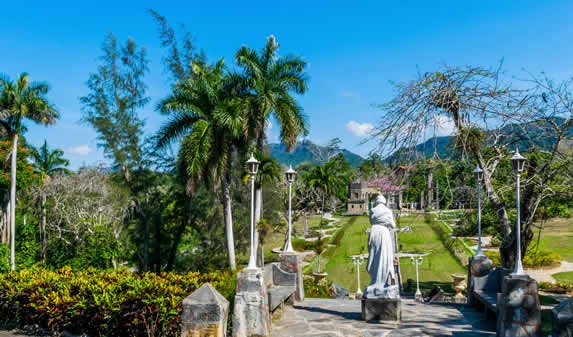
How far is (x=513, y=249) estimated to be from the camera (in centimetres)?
1109

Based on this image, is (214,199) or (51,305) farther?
(214,199)

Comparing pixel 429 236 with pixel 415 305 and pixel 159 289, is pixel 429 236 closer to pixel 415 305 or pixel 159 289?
pixel 415 305

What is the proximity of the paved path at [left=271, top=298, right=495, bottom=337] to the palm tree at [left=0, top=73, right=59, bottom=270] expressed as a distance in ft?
59.4

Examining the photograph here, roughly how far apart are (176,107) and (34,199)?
1463 cm

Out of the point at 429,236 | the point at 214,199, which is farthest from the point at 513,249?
the point at 429,236

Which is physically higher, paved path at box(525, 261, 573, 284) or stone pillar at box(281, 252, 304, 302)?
stone pillar at box(281, 252, 304, 302)

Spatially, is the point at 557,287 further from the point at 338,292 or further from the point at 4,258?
the point at 4,258

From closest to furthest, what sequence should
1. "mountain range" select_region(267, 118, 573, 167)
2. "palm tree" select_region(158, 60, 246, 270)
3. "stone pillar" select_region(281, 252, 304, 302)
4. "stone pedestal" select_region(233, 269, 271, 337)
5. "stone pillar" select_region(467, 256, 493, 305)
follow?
"mountain range" select_region(267, 118, 573, 167) < "stone pedestal" select_region(233, 269, 271, 337) < "stone pillar" select_region(467, 256, 493, 305) < "stone pillar" select_region(281, 252, 304, 302) < "palm tree" select_region(158, 60, 246, 270)

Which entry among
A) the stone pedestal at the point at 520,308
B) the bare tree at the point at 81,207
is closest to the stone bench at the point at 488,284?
the stone pedestal at the point at 520,308

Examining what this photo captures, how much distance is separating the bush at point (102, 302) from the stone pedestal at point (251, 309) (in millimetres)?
739

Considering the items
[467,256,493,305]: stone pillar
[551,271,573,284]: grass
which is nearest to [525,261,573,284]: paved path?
[551,271,573,284]: grass

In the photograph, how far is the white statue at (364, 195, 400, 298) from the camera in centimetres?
876

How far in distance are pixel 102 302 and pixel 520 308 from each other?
23.7 ft

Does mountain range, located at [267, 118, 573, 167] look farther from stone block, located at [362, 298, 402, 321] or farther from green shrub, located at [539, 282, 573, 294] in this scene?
green shrub, located at [539, 282, 573, 294]
